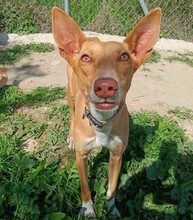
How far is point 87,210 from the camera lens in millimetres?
3393

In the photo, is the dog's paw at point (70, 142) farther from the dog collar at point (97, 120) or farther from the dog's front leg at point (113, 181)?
the dog collar at point (97, 120)

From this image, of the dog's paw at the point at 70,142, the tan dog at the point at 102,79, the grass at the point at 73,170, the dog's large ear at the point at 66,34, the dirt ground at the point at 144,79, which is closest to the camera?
the tan dog at the point at 102,79

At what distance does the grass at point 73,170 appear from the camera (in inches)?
126

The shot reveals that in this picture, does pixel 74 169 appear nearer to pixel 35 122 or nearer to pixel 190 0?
pixel 35 122

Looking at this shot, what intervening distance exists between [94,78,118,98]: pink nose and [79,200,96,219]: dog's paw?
4.94ft

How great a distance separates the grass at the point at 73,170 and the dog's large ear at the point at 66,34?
3.95ft

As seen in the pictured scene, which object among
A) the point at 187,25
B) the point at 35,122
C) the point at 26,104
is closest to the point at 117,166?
the point at 35,122

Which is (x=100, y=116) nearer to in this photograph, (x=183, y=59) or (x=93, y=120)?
(x=93, y=120)

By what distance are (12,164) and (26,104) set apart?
150 cm

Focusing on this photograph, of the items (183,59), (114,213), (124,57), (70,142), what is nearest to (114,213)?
(114,213)

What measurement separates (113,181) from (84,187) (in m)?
0.29

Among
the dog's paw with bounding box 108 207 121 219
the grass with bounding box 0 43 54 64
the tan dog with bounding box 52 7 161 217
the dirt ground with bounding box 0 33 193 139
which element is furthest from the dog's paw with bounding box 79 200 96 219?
the grass with bounding box 0 43 54 64

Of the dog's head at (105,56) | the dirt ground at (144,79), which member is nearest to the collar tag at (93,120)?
the dog's head at (105,56)

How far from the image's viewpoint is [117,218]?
136 inches
